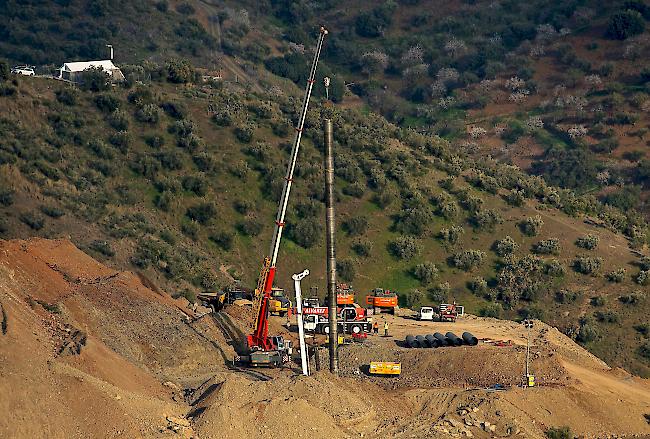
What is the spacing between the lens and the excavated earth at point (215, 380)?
4022 centimetres

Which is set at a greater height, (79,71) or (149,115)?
(79,71)

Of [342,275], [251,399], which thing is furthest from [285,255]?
[251,399]

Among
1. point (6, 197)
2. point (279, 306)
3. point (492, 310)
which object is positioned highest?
point (6, 197)

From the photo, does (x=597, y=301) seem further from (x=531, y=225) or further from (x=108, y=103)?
(x=108, y=103)

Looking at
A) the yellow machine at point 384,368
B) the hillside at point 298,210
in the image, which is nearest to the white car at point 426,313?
the hillside at point 298,210

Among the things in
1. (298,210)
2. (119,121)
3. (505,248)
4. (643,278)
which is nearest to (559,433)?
(643,278)

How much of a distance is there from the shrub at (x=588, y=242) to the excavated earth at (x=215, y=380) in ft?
59.9

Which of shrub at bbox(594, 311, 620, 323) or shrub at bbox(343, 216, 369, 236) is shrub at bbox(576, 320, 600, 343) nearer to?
shrub at bbox(594, 311, 620, 323)

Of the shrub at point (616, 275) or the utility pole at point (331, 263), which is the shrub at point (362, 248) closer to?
the shrub at point (616, 275)

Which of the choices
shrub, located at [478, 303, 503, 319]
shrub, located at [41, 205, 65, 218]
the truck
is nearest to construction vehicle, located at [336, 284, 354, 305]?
the truck

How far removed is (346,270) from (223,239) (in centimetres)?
867

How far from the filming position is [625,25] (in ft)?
487

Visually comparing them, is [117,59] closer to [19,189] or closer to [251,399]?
[19,189]

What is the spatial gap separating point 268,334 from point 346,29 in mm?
114903
